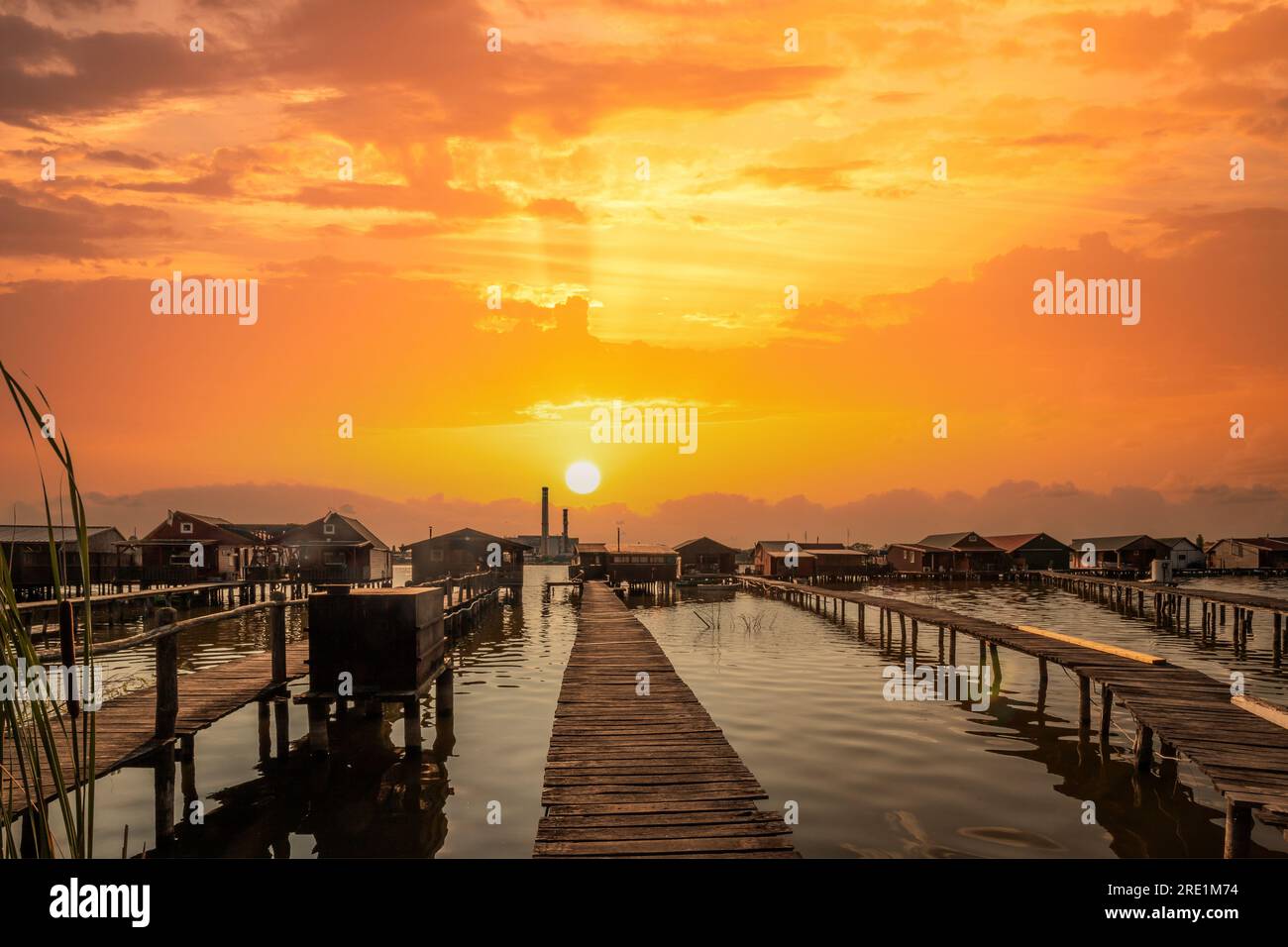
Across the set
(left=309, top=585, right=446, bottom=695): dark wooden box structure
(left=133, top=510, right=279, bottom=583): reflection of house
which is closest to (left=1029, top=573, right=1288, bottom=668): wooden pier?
(left=309, top=585, right=446, bottom=695): dark wooden box structure

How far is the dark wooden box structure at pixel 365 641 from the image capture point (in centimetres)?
1402

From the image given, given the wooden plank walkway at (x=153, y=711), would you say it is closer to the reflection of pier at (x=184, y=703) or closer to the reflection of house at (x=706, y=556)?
the reflection of pier at (x=184, y=703)

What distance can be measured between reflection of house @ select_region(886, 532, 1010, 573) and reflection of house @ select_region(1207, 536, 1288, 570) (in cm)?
3510

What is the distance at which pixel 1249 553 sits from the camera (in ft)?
344

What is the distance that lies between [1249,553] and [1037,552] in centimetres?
3371

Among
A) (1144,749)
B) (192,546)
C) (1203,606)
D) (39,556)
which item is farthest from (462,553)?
(1144,749)

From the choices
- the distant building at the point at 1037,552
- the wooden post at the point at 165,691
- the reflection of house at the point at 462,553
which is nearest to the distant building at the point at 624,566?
the reflection of house at the point at 462,553

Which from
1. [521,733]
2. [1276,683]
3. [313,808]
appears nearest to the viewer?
[313,808]

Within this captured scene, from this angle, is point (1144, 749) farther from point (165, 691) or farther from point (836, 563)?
point (836, 563)

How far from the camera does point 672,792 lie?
30.2 ft
